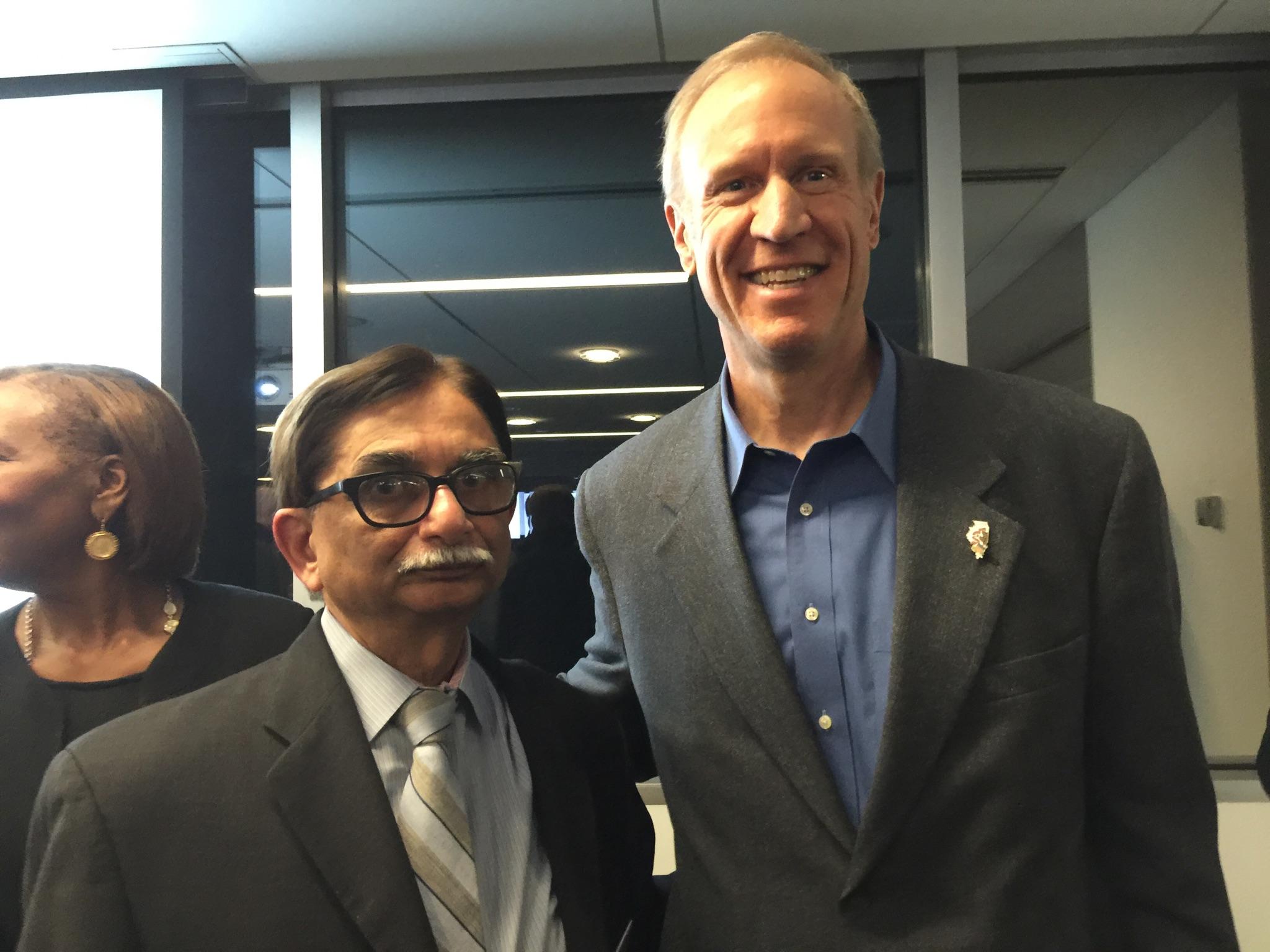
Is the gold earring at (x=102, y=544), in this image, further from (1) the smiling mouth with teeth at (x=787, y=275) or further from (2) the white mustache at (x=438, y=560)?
(1) the smiling mouth with teeth at (x=787, y=275)

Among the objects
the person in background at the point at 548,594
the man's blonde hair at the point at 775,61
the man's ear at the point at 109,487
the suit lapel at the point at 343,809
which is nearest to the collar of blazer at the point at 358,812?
the suit lapel at the point at 343,809

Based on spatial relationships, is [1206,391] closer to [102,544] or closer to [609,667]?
[609,667]

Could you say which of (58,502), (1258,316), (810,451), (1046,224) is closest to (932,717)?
(810,451)

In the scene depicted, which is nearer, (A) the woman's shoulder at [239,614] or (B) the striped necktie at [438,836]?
(B) the striped necktie at [438,836]

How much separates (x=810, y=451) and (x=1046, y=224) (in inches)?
98.7

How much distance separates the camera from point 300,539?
1116 mm

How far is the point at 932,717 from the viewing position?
3.41ft

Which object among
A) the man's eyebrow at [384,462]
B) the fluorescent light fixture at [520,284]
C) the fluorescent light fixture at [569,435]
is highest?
the fluorescent light fixture at [520,284]

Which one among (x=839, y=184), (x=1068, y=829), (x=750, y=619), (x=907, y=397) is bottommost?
(x=1068, y=829)

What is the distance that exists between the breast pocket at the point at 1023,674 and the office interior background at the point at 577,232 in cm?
183

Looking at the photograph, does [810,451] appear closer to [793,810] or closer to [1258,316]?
[793,810]

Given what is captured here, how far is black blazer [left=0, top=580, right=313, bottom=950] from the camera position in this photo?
1153mm

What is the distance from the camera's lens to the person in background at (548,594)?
2.82 m

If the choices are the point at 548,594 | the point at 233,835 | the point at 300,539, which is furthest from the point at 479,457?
the point at 548,594
